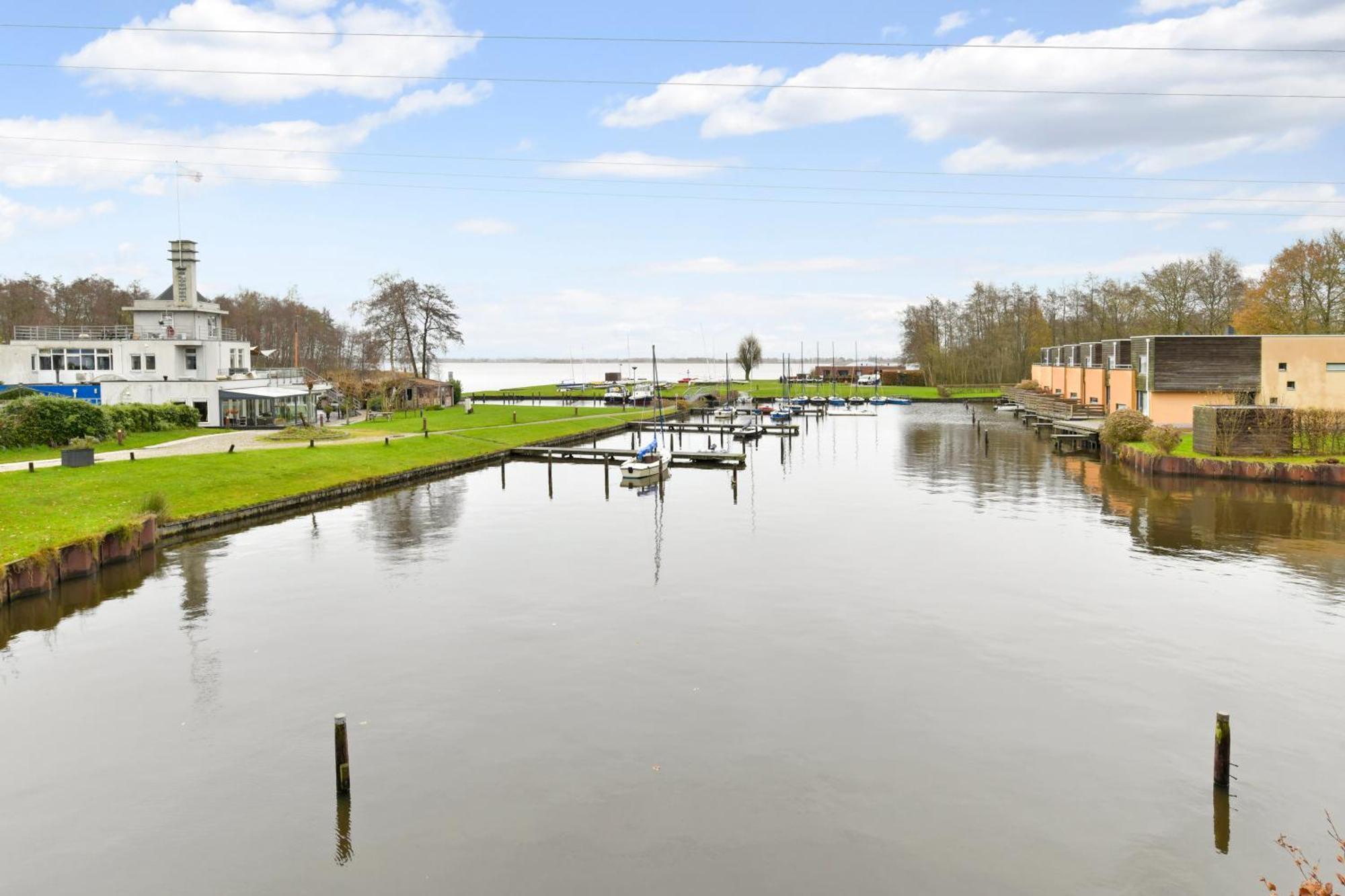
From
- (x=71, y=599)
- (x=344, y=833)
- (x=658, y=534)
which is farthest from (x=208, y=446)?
(x=344, y=833)

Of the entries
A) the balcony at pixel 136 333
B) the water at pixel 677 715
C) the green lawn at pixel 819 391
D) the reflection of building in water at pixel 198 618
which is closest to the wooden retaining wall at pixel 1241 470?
the water at pixel 677 715

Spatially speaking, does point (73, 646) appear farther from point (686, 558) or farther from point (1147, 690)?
point (1147, 690)

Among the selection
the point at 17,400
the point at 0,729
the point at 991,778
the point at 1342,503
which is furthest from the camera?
the point at 17,400

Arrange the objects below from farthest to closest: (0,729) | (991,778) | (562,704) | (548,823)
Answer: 1. (562,704)
2. (0,729)
3. (991,778)
4. (548,823)

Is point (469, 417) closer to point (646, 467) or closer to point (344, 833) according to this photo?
point (646, 467)

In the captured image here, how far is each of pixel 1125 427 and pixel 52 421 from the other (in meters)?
68.9

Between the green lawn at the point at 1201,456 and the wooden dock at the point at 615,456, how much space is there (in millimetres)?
27444

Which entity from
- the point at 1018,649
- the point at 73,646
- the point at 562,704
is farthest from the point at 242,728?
the point at 1018,649

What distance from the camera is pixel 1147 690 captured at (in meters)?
21.2

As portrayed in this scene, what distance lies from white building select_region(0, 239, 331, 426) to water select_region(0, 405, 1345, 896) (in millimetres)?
34098

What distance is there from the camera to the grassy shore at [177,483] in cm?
3256

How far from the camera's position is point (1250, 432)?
56.5 meters

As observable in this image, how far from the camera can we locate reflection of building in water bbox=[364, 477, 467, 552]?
3947 centimetres

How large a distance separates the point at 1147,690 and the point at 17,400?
55.0 meters
